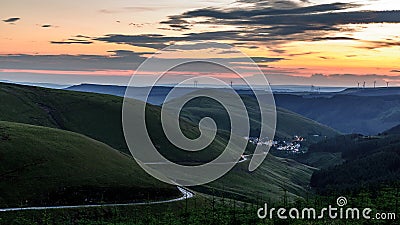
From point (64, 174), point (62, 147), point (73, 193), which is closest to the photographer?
point (73, 193)

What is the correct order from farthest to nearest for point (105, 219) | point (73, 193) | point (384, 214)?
point (73, 193) < point (105, 219) < point (384, 214)

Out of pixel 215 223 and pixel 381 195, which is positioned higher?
pixel 215 223

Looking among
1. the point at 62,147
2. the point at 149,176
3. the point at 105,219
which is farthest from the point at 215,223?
the point at 62,147

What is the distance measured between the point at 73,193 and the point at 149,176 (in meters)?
46.6

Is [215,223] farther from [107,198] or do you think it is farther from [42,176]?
[42,176]

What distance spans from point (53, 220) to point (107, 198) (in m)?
32.8

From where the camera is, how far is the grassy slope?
140 metres

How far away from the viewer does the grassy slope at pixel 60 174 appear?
140250 millimetres

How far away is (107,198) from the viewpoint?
150m

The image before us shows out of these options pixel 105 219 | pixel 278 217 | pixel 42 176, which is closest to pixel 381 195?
pixel 278 217

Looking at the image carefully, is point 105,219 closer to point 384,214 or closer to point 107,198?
point 107,198

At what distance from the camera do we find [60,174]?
516 feet

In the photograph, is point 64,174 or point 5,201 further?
point 64,174

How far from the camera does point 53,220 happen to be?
386 ft
